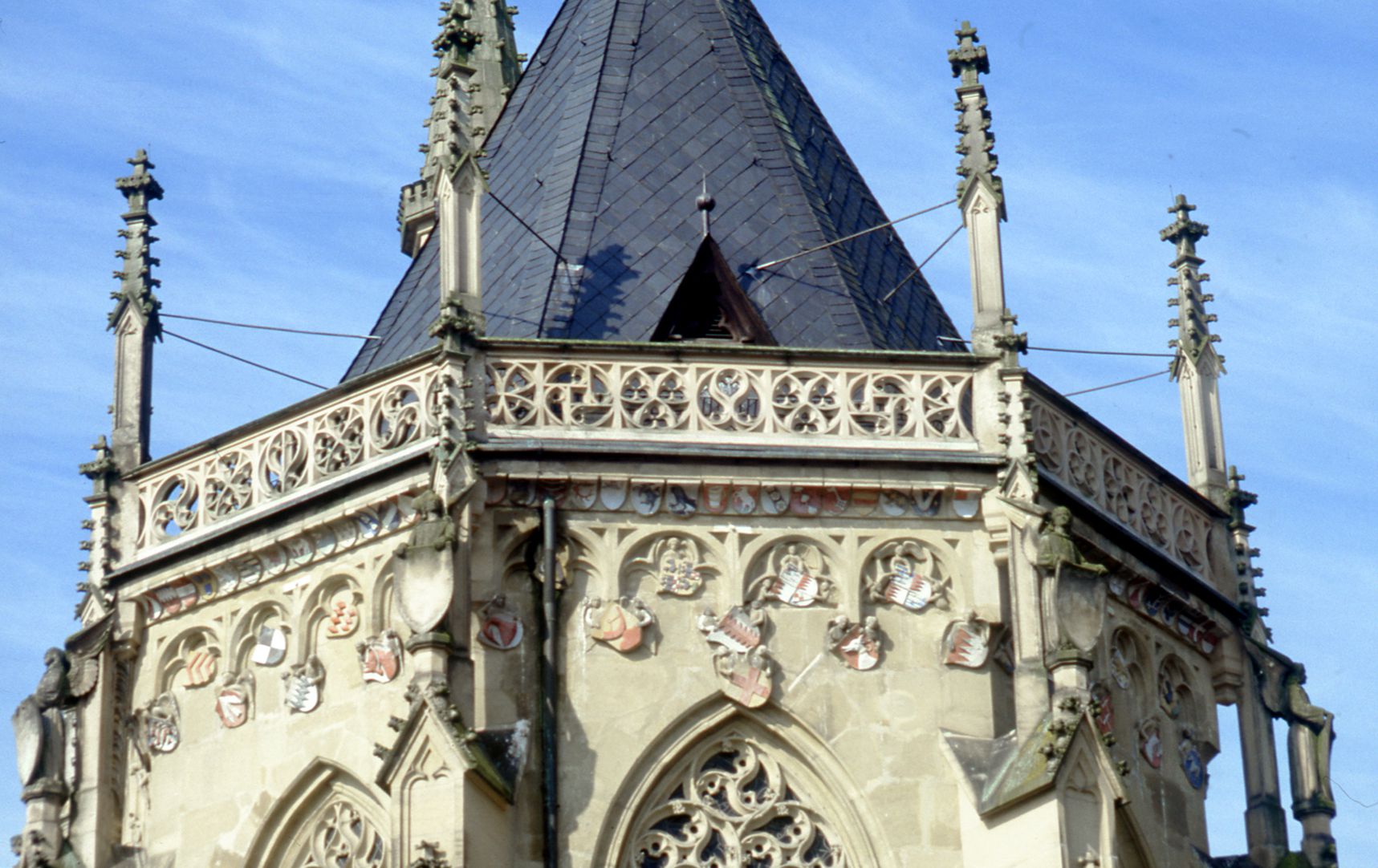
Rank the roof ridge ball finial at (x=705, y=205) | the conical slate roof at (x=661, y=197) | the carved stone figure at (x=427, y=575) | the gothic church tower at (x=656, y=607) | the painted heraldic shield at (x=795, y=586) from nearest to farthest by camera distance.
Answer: the carved stone figure at (x=427, y=575)
the gothic church tower at (x=656, y=607)
the painted heraldic shield at (x=795, y=586)
the conical slate roof at (x=661, y=197)
the roof ridge ball finial at (x=705, y=205)

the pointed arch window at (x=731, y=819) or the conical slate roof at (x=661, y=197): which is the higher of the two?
the conical slate roof at (x=661, y=197)

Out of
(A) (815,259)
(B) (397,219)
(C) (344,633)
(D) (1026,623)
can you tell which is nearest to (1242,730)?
(D) (1026,623)

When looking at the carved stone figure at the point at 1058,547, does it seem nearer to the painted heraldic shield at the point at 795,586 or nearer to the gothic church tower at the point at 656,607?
the gothic church tower at the point at 656,607

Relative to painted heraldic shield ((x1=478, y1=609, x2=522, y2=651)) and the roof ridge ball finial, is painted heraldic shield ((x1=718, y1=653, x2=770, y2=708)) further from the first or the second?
the roof ridge ball finial

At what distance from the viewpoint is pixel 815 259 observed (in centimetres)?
2384

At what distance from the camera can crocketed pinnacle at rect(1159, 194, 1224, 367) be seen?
80.0 ft

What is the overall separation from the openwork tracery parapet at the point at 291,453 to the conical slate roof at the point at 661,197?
60.9 inches

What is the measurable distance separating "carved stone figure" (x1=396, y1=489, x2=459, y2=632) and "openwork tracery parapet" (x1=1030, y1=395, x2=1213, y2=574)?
156 inches

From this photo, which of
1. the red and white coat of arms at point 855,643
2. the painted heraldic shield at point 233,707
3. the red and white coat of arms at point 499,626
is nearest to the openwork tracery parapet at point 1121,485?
the red and white coat of arms at point 855,643

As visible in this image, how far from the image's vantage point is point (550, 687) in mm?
20797

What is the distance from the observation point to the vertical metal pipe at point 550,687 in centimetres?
2039

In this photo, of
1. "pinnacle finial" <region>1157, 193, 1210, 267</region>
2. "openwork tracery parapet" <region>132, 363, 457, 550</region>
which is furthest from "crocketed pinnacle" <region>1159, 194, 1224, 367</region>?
"openwork tracery parapet" <region>132, 363, 457, 550</region>

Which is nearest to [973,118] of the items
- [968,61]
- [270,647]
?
[968,61]

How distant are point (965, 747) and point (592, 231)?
501 cm
